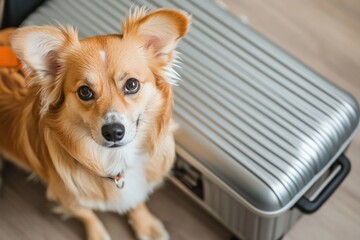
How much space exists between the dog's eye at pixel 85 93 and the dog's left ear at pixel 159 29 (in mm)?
146

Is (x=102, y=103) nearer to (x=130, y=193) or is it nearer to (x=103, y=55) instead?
(x=103, y=55)

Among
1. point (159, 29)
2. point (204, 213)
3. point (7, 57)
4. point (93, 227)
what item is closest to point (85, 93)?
point (159, 29)

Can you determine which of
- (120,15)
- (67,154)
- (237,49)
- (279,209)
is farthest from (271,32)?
(67,154)

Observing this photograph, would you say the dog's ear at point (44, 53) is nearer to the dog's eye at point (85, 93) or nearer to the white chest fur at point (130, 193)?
the dog's eye at point (85, 93)

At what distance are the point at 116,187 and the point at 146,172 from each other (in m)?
0.09

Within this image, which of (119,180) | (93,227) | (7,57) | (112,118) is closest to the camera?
(112,118)

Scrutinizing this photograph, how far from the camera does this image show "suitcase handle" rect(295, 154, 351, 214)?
5.12 ft

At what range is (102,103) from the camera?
4.15 feet

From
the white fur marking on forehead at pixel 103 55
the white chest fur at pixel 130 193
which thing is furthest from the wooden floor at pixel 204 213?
the white fur marking on forehead at pixel 103 55

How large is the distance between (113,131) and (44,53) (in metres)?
0.23

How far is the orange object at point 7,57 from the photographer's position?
165 centimetres

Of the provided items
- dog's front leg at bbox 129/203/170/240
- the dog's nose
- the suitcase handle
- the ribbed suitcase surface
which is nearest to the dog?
the dog's nose

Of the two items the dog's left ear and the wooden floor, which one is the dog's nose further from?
the wooden floor

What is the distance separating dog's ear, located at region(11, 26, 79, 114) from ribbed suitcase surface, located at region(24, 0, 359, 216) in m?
0.41
